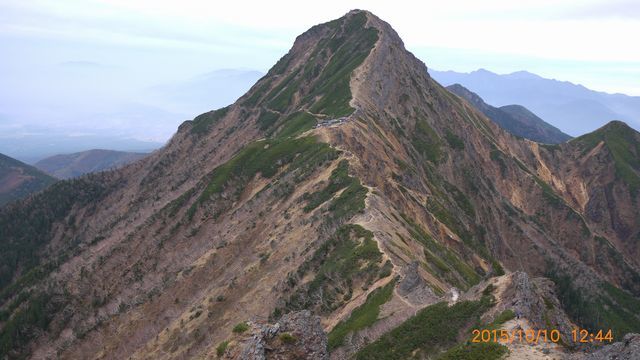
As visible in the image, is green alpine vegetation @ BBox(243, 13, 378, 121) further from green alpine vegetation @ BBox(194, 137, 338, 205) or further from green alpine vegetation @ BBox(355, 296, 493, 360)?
green alpine vegetation @ BBox(355, 296, 493, 360)

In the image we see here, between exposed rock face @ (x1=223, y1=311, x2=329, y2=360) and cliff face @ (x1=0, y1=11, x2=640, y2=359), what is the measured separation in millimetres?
316

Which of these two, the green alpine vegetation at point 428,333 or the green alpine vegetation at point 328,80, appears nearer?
the green alpine vegetation at point 428,333

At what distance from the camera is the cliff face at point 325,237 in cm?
5631

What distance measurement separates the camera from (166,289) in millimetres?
83062

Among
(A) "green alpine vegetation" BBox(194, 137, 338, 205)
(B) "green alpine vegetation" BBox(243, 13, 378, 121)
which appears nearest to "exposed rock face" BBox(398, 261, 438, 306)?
(A) "green alpine vegetation" BBox(194, 137, 338, 205)

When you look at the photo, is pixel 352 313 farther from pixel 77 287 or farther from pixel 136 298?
pixel 77 287

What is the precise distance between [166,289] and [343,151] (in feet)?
136

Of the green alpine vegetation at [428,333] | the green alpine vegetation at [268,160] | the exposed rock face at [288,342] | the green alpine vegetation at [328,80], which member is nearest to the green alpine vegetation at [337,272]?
the green alpine vegetation at [428,333]

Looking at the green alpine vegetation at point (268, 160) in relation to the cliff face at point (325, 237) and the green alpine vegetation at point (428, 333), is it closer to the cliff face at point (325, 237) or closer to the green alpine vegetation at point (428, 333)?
the cliff face at point (325, 237)

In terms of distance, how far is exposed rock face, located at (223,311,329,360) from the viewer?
1204 inches

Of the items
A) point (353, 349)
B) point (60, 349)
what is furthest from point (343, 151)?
point (60, 349)

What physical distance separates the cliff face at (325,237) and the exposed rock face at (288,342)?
316mm

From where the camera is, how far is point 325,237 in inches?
2606

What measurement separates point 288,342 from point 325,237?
35041mm
